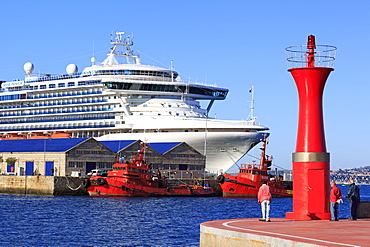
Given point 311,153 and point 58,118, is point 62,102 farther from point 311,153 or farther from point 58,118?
point 311,153

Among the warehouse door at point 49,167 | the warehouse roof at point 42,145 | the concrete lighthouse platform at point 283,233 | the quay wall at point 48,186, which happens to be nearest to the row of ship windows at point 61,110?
the warehouse roof at point 42,145

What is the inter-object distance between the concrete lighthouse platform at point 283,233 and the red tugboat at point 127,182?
133 ft

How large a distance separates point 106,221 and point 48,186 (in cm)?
2586

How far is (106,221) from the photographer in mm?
37062

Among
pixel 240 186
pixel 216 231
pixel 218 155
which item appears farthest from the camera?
pixel 218 155

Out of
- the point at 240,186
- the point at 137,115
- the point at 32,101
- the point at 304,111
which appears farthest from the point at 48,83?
the point at 304,111

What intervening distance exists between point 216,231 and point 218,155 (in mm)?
58470

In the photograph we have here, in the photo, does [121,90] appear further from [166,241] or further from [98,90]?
[166,241]

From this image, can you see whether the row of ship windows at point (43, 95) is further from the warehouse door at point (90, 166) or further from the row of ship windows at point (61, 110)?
the warehouse door at point (90, 166)

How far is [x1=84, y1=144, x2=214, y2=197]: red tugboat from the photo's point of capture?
60.0 meters

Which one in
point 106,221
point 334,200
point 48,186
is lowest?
point 106,221

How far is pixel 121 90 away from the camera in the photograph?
257 feet

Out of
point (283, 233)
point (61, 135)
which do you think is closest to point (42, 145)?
point (61, 135)

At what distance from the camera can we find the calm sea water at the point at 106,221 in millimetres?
28250
